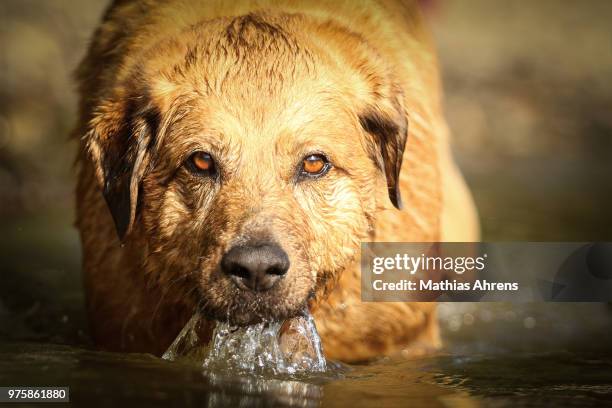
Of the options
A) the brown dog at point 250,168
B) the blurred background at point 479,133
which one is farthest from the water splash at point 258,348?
the blurred background at point 479,133

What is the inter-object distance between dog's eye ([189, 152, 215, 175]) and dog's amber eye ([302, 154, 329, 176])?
0.43 metres

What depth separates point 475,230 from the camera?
23.9 ft

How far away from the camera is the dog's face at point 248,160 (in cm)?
463

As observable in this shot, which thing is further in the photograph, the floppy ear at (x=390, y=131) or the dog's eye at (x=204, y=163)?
the floppy ear at (x=390, y=131)

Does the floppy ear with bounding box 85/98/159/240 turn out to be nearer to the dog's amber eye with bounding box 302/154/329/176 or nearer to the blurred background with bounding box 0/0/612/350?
the dog's amber eye with bounding box 302/154/329/176

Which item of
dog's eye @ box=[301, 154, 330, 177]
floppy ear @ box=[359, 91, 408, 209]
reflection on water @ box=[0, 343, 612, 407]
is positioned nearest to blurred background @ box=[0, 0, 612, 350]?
reflection on water @ box=[0, 343, 612, 407]

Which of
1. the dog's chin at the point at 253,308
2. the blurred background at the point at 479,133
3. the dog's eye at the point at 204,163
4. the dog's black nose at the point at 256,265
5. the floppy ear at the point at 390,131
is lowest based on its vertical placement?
the dog's chin at the point at 253,308

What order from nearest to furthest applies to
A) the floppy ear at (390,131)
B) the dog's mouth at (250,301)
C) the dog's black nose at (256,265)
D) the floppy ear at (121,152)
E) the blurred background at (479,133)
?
the dog's black nose at (256,265) < the dog's mouth at (250,301) < the floppy ear at (121,152) < the floppy ear at (390,131) < the blurred background at (479,133)

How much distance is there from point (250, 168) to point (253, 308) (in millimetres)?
639

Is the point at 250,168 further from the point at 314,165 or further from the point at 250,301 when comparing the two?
the point at 250,301

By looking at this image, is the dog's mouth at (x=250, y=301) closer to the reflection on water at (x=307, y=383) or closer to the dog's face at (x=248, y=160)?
the dog's face at (x=248, y=160)

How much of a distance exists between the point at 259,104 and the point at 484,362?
2.02m

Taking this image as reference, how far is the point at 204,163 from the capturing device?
15.7 feet

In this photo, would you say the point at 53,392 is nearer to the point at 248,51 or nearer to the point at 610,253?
the point at 248,51
